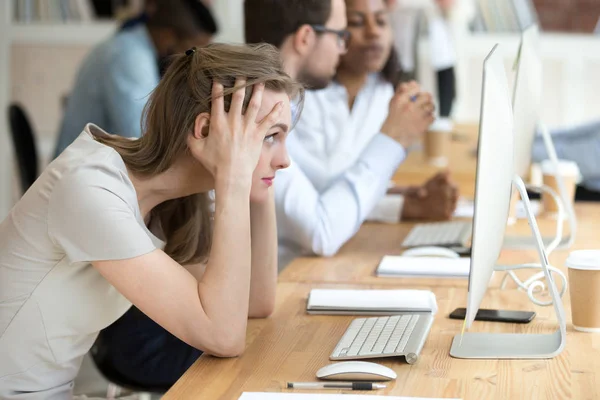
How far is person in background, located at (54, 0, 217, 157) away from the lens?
10.8 feet

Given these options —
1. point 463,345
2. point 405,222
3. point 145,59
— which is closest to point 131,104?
point 145,59

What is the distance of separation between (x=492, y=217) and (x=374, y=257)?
2.96 ft

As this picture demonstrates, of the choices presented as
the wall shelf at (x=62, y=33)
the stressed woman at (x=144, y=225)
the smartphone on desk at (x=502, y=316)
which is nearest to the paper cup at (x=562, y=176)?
the smartphone on desk at (x=502, y=316)

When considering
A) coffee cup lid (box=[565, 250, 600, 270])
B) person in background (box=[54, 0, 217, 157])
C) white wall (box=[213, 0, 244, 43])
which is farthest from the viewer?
white wall (box=[213, 0, 244, 43])

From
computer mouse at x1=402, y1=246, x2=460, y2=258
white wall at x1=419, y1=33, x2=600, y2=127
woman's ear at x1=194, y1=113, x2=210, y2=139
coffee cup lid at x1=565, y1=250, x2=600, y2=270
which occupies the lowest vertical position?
white wall at x1=419, y1=33, x2=600, y2=127

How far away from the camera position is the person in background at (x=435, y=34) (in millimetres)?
4875

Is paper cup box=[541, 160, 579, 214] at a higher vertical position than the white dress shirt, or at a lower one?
lower

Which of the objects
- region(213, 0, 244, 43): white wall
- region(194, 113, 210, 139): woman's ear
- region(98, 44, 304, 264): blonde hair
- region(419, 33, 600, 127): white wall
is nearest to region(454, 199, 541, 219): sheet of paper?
region(98, 44, 304, 264): blonde hair

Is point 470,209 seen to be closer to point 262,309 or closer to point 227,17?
point 262,309

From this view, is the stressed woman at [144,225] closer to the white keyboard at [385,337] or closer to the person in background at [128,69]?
the white keyboard at [385,337]

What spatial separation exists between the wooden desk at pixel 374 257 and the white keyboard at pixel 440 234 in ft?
0.12

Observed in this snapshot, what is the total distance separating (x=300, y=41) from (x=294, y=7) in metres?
0.08

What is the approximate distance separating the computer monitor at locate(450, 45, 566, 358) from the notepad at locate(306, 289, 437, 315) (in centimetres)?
17

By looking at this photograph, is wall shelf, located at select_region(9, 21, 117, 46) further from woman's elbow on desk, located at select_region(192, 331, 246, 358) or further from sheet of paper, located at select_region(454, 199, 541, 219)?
woman's elbow on desk, located at select_region(192, 331, 246, 358)
